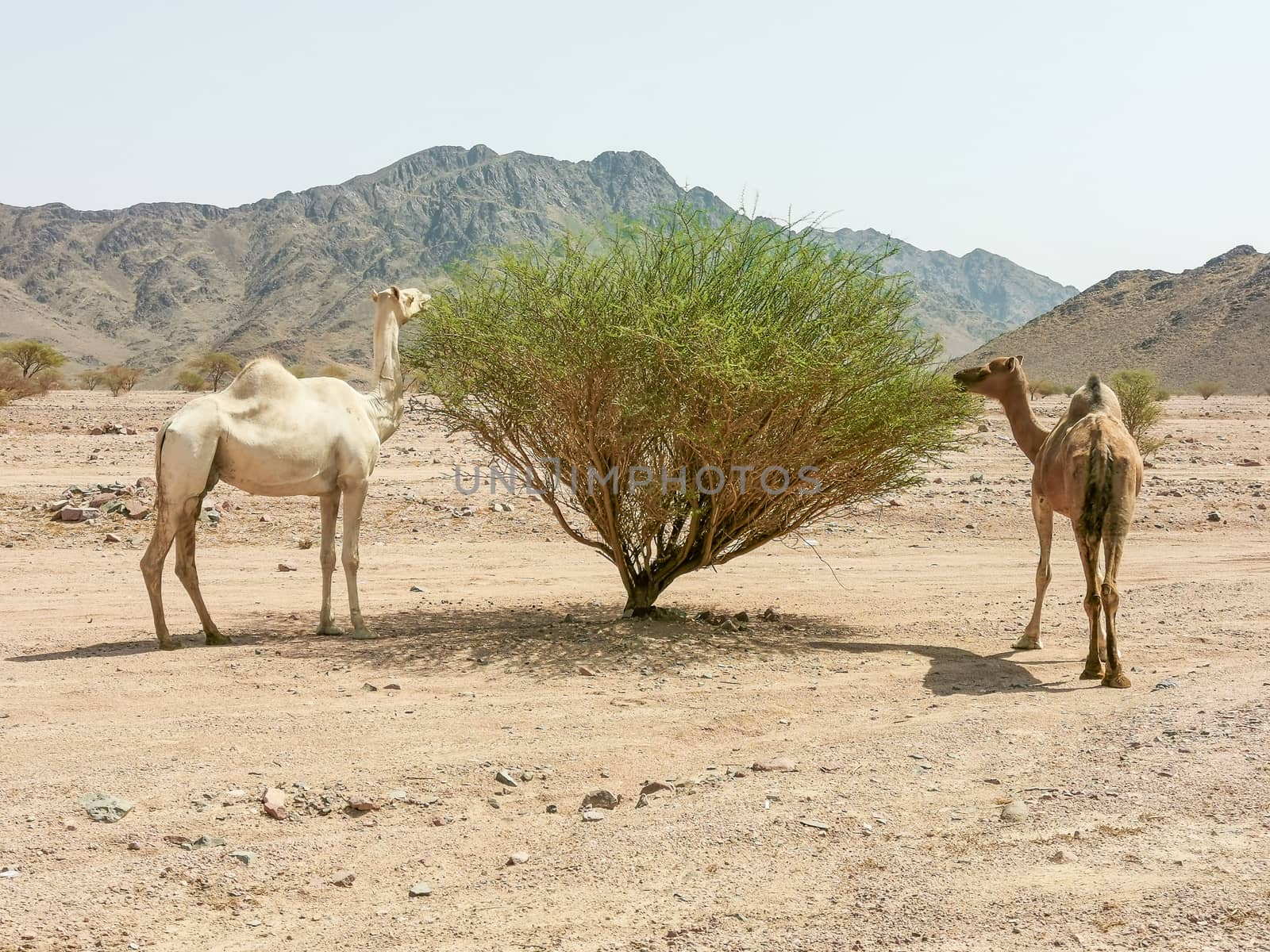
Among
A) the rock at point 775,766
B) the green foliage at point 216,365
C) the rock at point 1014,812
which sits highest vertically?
the green foliage at point 216,365

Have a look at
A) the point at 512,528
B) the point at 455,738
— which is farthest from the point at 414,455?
the point at 455,738

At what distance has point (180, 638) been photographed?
8.84 metres

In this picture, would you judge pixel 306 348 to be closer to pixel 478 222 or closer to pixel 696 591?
pixel 478 222

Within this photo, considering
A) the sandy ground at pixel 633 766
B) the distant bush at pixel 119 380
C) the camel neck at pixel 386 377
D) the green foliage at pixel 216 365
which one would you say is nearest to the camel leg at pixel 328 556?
the sandy ground at pixel 633 766

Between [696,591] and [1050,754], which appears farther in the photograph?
[696,591]

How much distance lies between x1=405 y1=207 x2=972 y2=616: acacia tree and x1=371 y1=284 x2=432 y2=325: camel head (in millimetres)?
167

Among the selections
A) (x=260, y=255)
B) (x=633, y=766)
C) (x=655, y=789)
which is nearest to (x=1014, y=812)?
(x=655, y=789)

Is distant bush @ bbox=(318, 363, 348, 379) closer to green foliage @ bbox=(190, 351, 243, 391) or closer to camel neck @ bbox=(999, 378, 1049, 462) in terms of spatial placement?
green foliage @ bbox=(190, 351, 243, 391)

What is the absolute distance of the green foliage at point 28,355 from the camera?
172ft

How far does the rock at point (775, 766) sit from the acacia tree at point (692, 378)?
3.12 metres

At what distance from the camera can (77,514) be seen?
48.0 ft

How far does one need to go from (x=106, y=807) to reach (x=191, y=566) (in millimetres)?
3656

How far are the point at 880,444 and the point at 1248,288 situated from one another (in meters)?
94.7

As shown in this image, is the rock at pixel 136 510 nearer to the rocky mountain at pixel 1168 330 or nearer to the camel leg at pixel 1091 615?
the camel leg at pixel 1091 615
